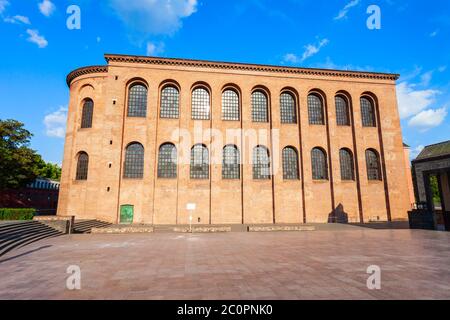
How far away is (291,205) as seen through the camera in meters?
23.3

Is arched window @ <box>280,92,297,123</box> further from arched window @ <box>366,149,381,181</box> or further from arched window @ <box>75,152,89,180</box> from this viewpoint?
arched window @ <box>75,152,89,180</box>

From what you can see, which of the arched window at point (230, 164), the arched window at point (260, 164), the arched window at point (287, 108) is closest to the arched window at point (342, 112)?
the arched window at point (287, 108)

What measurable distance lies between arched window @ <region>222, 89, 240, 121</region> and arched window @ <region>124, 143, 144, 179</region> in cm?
910

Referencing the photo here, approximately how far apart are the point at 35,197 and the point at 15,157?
1254 centimetres

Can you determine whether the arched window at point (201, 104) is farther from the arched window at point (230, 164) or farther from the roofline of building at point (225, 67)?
the arched window at point (230, 164)

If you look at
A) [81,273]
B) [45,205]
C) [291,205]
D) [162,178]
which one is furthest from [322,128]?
[45,205]

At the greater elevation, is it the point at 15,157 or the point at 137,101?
the point at 137,101

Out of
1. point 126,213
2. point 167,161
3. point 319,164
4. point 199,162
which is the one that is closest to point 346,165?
point 319,164

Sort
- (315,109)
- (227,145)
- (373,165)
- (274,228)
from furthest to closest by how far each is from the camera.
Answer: (315,109) < (373,165) < (227,145) < (274,228)

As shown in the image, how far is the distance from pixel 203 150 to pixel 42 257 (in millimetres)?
15568

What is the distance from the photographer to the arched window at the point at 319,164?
80.5 ft

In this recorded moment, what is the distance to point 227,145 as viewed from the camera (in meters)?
23.5

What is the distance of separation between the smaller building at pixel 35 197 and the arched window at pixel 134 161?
12964 mm

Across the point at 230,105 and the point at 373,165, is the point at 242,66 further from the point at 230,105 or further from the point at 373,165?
the point at 373,165
